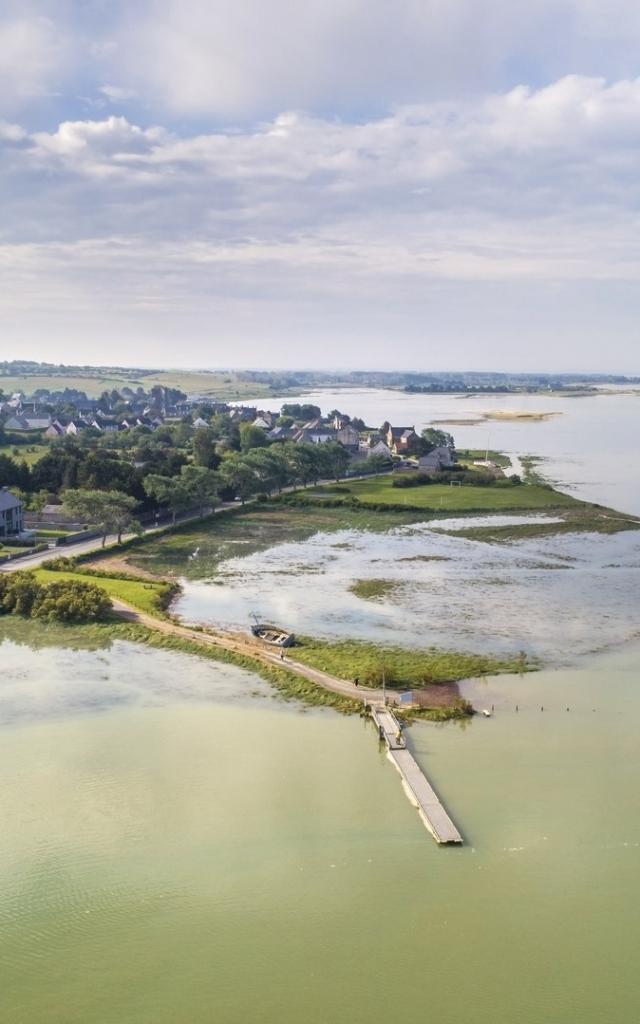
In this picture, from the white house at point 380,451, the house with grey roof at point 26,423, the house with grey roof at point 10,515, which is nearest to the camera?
the house with grey roof at point 10,515

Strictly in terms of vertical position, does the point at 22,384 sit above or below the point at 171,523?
above

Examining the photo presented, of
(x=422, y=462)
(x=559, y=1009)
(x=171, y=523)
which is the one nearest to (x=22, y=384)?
(x=422, y=462)

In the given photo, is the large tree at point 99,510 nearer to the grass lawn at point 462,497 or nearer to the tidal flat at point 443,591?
the tidal flat at point 443,591

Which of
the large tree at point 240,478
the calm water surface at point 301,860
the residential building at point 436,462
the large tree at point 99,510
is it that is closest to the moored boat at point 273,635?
the calm water surface at point 301,860

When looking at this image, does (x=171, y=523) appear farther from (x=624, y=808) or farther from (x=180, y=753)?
(x=624, y=808)

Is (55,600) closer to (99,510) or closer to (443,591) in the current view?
(99,510)

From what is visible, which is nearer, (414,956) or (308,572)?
(414,956)

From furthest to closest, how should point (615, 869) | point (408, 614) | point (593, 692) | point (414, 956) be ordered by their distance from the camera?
point (408, 614)
point (593, 692)
point (615, 869)
point (414, 956)
